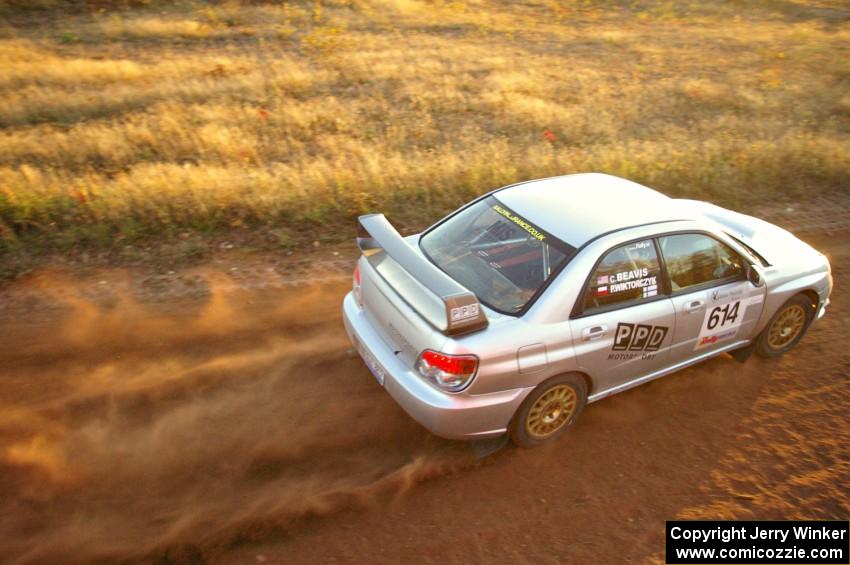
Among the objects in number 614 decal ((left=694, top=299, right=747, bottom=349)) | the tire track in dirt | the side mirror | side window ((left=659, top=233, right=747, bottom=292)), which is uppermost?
side window ((left=659, top=233, right=747, bottom=292))

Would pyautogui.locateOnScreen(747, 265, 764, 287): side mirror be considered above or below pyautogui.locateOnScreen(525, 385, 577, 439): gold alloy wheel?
above

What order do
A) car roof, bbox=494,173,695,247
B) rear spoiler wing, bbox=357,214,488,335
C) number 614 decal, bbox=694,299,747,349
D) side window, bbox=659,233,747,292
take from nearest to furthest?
1. rear spoiler wing, bbox=357,214,488,335
2. car roof, bbox=494,173,695,247
3. side window, bbox=659,233,747,292
4. number 614 decal, bbox=694,299,747,349

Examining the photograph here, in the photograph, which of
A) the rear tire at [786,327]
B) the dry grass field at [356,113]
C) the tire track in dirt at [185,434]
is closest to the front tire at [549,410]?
the tire track in dirt at [185,434]

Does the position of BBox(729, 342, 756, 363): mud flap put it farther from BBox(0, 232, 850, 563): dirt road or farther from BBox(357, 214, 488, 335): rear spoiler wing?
BBox(357, 214, 488, 335): rear spoiler wing

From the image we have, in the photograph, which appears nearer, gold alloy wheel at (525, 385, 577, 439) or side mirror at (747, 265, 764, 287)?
gold alloy wheel at (525, 385, 577, 439)

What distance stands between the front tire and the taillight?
551 millimetres

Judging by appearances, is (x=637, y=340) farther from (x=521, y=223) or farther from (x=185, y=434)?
(x=185, y=434)

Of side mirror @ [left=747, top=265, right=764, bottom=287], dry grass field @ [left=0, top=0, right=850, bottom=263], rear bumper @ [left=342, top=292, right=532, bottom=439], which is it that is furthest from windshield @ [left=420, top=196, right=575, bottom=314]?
dry grass field @ [left=0, top=0, right=850, bottom=263]

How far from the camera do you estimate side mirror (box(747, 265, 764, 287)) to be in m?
4.88

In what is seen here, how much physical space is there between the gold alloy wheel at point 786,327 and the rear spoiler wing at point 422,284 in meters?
3.07

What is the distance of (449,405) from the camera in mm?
3869

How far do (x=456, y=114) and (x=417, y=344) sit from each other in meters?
8.83

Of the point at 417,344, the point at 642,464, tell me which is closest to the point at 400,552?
the point at 417,344

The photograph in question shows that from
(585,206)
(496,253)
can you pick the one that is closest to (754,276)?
(585,206)
